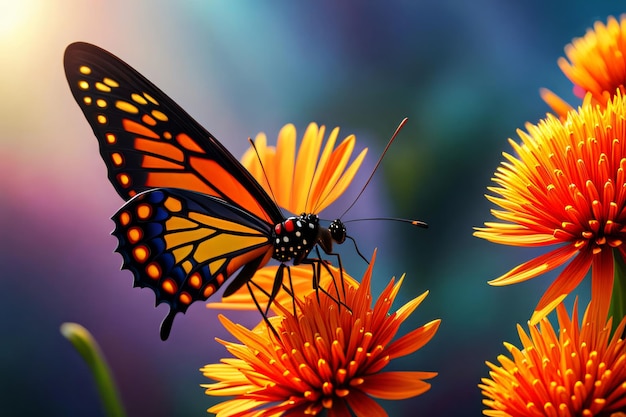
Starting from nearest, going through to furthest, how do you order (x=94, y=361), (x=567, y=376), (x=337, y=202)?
(x=567, y=376)
(x=94, y=361)
(x=337, y=202)

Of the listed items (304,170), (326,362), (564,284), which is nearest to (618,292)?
(564,284)

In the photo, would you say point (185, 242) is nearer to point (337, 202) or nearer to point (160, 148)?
point (160, 148)

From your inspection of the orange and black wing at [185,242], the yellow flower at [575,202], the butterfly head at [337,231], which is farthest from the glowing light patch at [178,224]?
the yellow flower at [575,202]

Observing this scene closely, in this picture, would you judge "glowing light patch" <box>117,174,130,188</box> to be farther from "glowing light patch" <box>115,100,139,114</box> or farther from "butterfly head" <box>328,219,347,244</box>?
"butterfly head" <box>328,219,347,244</box>

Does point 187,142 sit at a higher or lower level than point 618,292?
higher

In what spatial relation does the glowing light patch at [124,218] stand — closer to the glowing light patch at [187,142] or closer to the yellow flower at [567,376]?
the glowing light patch at [187,142]

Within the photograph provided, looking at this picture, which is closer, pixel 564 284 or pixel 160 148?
pixel 564 284

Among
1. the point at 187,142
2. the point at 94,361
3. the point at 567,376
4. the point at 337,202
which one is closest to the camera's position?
the point at 567,376
